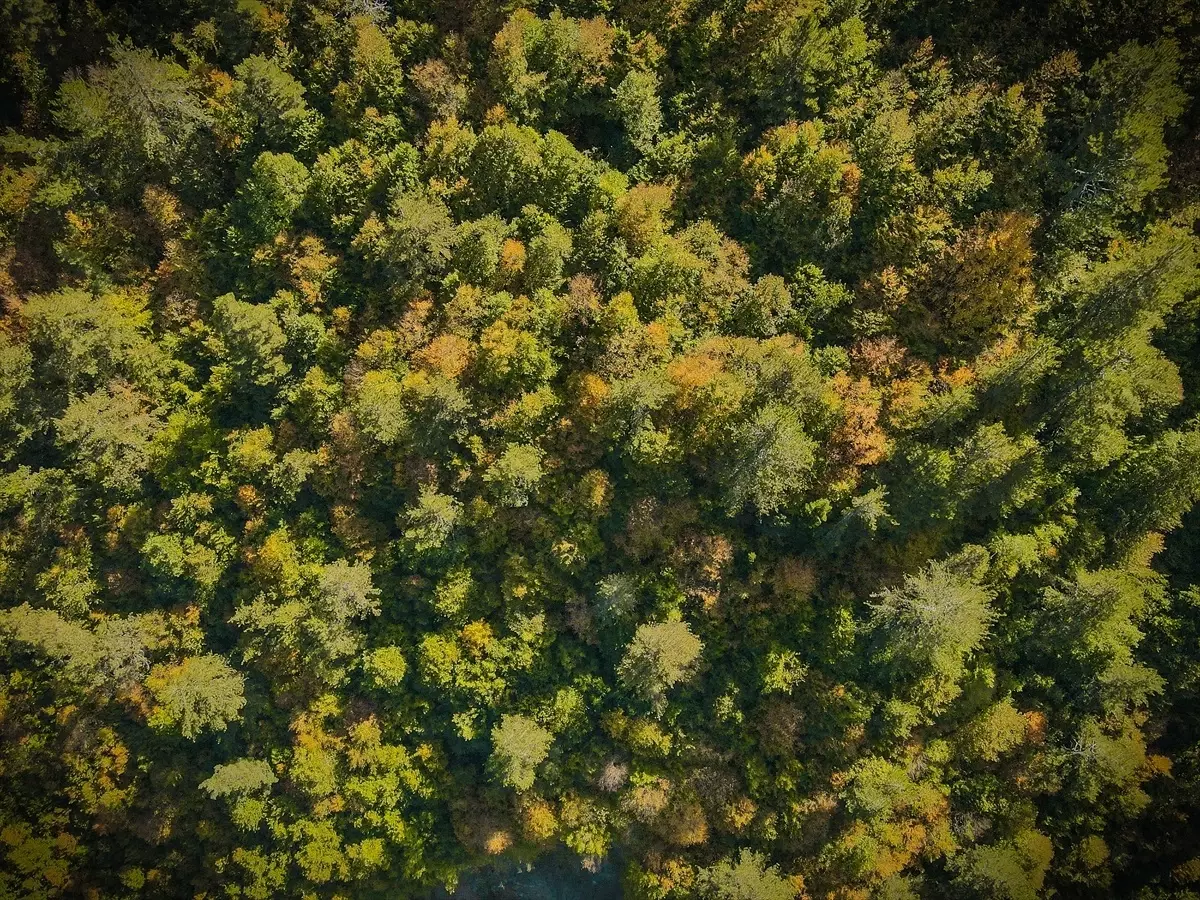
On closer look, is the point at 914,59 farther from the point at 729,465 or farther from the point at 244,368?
the point at 244,368

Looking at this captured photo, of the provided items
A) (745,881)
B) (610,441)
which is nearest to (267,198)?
(610,441)

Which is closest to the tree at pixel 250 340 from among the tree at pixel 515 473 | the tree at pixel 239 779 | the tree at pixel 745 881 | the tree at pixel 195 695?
the tree at pixel 515 473

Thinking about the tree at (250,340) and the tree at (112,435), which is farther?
the tree at (112,435)

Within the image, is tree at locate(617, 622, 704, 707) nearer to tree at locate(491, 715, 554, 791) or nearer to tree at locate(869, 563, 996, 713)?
tree at locate(491, 715, 554, 791)

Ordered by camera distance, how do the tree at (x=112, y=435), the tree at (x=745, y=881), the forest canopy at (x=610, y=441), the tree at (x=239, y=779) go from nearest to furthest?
1. the forest canopy at (x=610, y=441)
2. the tree at (x=745, y=881)
3. the tree at (x=112, y=435)
4. the tree at (x=239, y=779)

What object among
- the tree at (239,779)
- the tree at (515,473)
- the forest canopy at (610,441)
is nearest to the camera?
the forest canopy at (610,441)

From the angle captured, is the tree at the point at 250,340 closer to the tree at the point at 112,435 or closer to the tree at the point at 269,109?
the tree at the point at 112,435

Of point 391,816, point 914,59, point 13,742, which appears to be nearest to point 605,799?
point 391,816

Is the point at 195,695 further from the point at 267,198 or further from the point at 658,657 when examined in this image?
the point at 267,198
